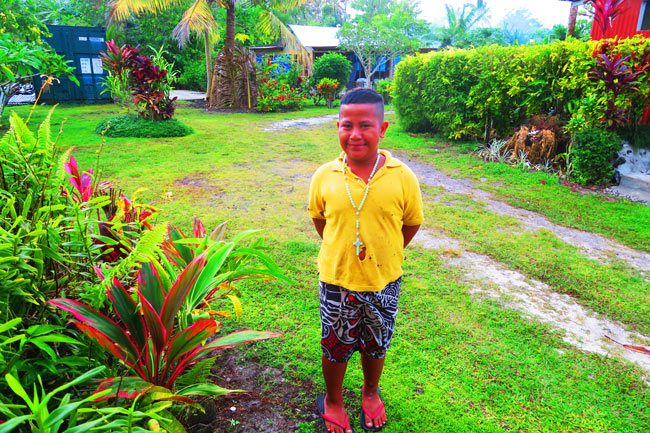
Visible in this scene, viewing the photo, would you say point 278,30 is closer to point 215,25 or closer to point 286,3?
point 286,3

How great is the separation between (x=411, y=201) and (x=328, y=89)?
16815 mm

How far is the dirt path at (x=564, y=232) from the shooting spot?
4.29 m

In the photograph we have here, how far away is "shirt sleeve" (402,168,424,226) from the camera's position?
2047 millimetres

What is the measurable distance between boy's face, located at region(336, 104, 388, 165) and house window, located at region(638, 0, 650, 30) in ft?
35.6

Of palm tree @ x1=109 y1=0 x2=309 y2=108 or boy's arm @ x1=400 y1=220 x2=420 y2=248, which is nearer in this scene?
boy's arm @ x1=400 y1=220 x2=420 y2=248

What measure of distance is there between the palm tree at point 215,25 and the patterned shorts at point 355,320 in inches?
561

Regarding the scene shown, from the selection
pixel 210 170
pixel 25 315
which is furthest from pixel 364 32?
pixel 25 315

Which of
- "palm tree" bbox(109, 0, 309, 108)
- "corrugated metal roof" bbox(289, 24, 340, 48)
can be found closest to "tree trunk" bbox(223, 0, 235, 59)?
"palm tree" bbox(109, 0, 309, 108)

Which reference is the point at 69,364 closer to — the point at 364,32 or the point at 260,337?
the point at 260,337

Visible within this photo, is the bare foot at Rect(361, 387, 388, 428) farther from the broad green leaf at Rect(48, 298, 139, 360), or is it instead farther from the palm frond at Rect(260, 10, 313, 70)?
the palm frond at Rect(260, 10, 313, 70)

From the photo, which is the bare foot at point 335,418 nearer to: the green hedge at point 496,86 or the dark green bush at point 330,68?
the green hedge at point 496,86

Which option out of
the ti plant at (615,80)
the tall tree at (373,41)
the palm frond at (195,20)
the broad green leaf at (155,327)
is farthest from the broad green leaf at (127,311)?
the tall tree at (373,41)

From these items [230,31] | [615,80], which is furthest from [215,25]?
[615,80]

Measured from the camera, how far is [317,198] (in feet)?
7.00
